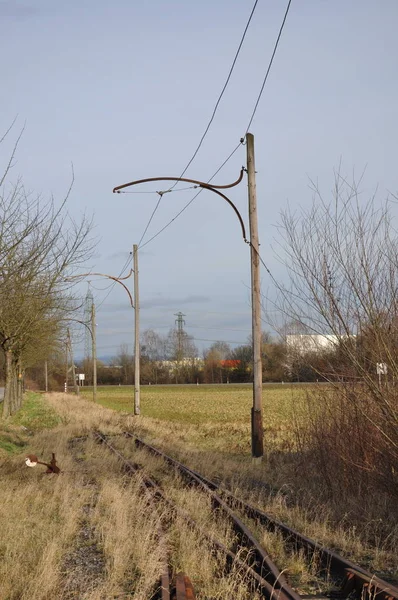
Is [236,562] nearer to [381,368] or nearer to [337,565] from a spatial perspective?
[337,565]

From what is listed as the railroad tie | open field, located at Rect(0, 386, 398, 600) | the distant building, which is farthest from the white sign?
the railroad tie

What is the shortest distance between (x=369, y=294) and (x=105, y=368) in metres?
119

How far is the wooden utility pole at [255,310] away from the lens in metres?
14.7

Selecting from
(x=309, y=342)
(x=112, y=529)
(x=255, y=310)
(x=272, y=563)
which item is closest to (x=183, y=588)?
(x=272, y=563)

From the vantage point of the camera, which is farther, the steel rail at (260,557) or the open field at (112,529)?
the open field at (112,529)

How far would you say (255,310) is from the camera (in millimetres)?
14781

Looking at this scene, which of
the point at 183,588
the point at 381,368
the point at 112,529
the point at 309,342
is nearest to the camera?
the point at 183,588

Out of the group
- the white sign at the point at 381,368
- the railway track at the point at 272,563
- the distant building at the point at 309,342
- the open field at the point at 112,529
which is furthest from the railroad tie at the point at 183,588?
the distant building at the point at 309,342

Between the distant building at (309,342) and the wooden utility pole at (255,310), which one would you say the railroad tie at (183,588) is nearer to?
the distant building at (309,342)

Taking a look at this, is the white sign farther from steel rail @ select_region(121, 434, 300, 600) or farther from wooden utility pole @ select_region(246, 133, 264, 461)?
wooden utility pole @ select_region(246, 133, 264, 461)

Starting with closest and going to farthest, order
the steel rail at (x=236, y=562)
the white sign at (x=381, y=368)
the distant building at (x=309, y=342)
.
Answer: the steel rail at (x=236, y=562), the white sign at (x=381, y=368), the distant building at (x=309, y=342)

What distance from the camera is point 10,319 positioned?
21.7 meters

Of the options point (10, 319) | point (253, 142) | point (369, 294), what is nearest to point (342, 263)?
point (369, 294)

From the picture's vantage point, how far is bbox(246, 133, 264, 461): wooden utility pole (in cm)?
1473
